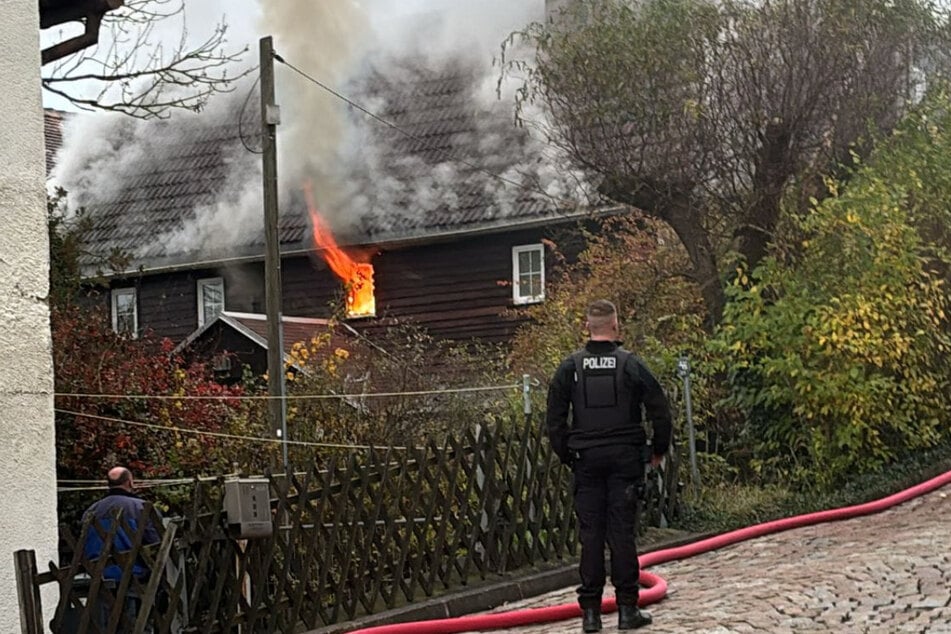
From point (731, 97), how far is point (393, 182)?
498 inches

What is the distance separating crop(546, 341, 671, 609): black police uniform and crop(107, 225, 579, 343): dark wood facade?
19.2m

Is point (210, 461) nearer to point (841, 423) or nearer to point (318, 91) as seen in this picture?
point (841, 423)

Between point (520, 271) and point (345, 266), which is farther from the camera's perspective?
point (345, 266)

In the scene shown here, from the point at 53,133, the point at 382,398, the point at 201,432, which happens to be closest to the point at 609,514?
the point at 201,432

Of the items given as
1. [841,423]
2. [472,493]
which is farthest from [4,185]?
[841,423]

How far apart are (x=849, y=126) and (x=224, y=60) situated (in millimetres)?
7758

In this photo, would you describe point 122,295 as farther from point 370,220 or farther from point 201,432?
point 201,432

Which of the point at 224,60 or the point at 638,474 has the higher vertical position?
the point at 224,60

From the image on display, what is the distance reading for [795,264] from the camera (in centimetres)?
1856

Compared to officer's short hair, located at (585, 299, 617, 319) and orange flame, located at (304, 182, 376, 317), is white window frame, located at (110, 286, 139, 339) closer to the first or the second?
orange flame, located at (304, 182, 376, 317)

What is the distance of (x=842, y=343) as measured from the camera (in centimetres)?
1689

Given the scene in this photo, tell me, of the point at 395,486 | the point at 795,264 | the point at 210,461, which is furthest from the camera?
the point at 795,264

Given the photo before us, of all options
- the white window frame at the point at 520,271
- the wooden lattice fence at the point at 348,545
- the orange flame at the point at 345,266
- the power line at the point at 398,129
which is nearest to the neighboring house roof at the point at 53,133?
the orange flame at the point at 345,266

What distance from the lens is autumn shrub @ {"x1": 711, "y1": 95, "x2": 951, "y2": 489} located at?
17.1 metres
